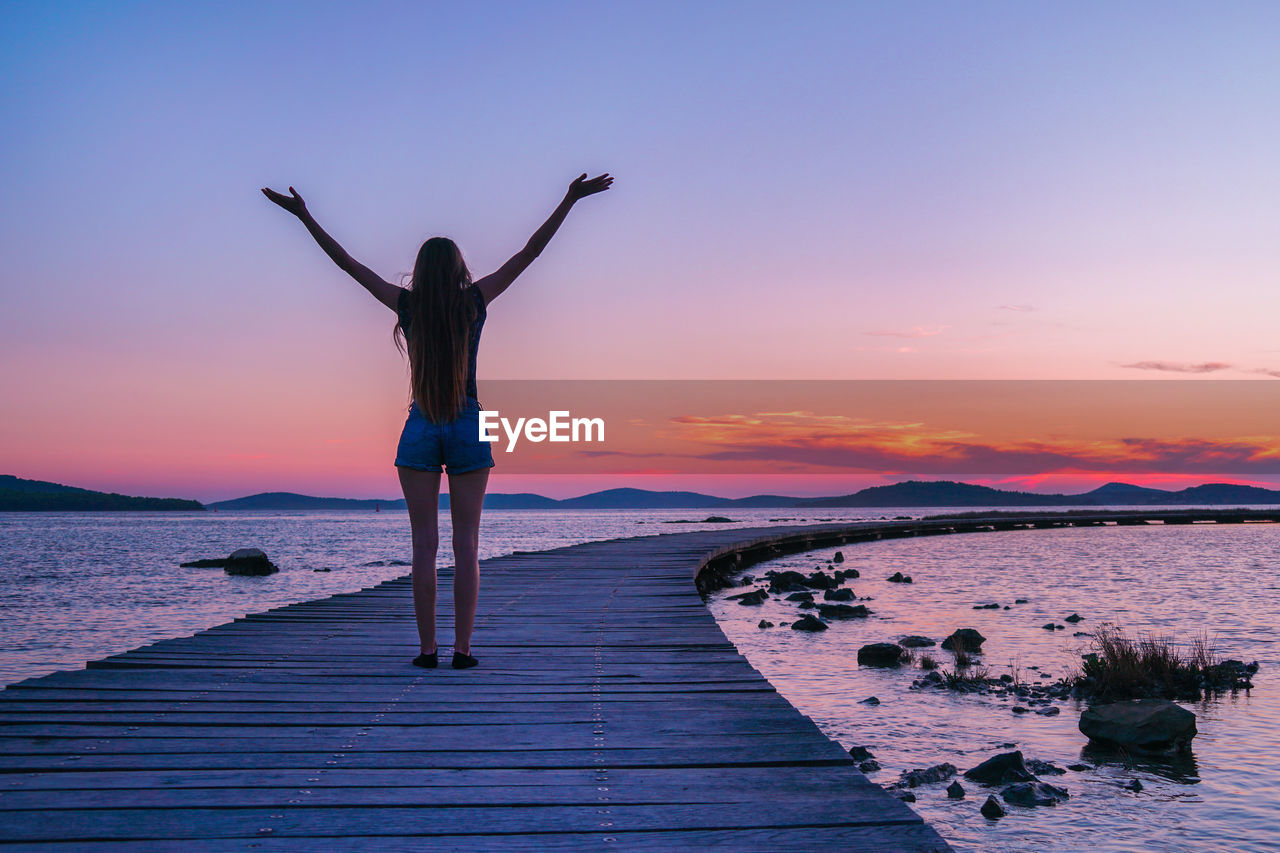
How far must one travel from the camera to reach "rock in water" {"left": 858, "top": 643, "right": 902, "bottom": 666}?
1148cm

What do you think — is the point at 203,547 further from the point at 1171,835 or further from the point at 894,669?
the point at 1171,835

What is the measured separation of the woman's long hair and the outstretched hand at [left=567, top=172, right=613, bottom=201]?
76 centimetres

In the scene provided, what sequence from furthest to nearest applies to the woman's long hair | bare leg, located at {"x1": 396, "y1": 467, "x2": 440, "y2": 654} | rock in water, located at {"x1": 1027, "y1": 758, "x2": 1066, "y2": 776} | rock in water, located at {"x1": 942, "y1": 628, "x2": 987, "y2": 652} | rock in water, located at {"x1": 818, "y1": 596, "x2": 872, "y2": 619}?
rock in water, located at {"x1": 818, "y1": 596, "x2": 872, "y2": 619}
rock in water, located at {"x1": 942, "y1": 628, "x2": 987, "y2": 652}
rock in water, located at {"x1": 1027, "y1": 758, "x2": 1066, "y2": 776}
bare leg, located at {"x1": 396, "y1": 467, "x2": 440, "y2": 654}
the woman's long hair

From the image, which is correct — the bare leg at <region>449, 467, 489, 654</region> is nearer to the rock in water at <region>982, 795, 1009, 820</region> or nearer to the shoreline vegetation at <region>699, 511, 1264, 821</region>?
the shoreline vegetation at <region>699, 511, 1264, 821</region>

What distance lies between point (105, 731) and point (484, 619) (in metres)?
4.81

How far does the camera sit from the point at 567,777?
3.30 meters

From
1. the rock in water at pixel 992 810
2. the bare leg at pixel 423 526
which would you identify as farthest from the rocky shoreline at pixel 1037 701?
the bare leg at pixel 423 526

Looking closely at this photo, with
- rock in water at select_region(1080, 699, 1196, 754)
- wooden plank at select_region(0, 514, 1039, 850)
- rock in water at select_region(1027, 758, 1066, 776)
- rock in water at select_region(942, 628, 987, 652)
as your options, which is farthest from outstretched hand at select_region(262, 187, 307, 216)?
rock in water at select_region(942, 628, 987, 652)

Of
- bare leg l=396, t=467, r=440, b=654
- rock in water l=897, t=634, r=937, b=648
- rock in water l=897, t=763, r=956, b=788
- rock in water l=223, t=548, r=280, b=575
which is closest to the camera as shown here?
bare leg l=396, t=467, r=440, b=654

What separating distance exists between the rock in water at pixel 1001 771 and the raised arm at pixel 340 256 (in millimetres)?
5569

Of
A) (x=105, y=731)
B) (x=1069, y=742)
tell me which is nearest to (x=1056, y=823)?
(x=1069, y=742)

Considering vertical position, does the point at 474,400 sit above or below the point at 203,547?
above

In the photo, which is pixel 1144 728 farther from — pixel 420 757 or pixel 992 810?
pixel 420 757

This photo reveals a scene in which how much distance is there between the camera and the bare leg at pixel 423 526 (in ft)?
16.0
